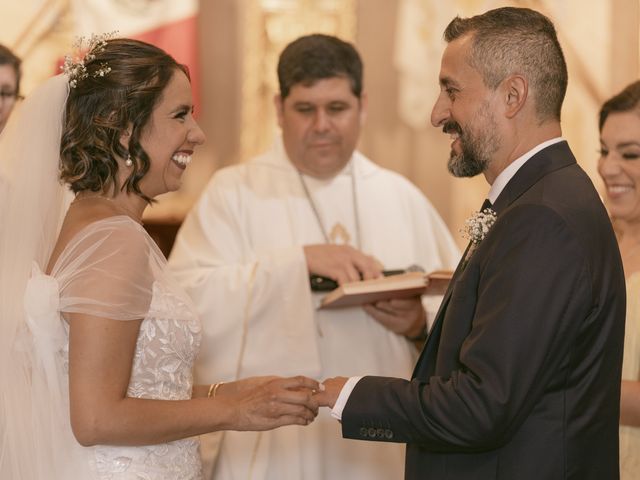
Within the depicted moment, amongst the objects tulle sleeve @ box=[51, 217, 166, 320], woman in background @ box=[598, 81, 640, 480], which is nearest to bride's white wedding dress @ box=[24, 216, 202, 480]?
tulle sleeve @ box=[51, 217, 166, 320]

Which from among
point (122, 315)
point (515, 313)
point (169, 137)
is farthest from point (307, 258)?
point (515, 313)

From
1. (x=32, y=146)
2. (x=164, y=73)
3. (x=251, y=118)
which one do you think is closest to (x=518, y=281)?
(x=164, y=73)

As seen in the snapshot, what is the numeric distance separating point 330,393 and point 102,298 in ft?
2.31

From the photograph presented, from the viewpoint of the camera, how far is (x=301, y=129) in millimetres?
4602

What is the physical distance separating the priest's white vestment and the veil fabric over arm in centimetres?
124

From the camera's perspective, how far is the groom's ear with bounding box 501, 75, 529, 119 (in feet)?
9.02

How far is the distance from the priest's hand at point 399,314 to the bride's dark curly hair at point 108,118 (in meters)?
1.58

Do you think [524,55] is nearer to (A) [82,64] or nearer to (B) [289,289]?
(A) [82,64]

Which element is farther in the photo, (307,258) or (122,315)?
(307,258)

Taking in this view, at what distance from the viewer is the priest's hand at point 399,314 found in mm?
4344

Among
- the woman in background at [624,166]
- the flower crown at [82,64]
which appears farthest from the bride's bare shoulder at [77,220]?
the woman in background at [624,166]

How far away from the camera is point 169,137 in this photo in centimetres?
314

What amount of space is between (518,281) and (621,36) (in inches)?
202

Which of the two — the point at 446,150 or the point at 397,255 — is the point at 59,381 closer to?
the point at 397,255
